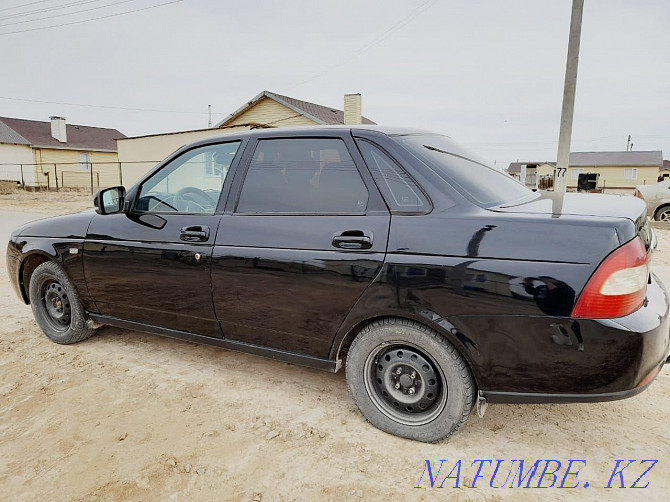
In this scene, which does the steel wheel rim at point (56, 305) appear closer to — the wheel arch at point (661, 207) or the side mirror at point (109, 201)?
the side mirror at point (109, 201)

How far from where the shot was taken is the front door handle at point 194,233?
2.97m

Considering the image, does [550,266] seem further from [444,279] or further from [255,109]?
[255,109]

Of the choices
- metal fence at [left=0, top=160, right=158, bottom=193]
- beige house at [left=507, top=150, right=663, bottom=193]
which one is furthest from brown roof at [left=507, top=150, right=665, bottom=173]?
metal fence at [left=0, top=160, right=158, bottom=193]

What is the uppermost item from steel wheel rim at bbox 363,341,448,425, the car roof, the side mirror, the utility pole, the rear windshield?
the utility pole

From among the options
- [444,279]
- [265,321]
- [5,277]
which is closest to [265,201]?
[265,321]

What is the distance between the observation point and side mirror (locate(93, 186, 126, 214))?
11.1 ft

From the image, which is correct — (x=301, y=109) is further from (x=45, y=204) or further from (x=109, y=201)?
(x=109, y=201)

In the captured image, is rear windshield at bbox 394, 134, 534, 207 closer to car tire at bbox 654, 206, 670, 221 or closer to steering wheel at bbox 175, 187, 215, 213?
steering wheel at bbox 175, 187, 215, 213

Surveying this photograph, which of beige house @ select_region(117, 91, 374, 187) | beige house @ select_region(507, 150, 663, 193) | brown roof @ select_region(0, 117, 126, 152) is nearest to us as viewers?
beige house @ select_region(117, 91, 374, 187)

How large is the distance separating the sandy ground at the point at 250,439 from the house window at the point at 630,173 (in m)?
59.3

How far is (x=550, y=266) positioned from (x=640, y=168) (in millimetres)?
61398

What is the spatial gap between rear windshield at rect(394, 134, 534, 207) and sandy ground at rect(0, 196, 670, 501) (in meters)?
1.34

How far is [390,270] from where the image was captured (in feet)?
7.80

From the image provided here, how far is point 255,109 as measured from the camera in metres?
25.1
